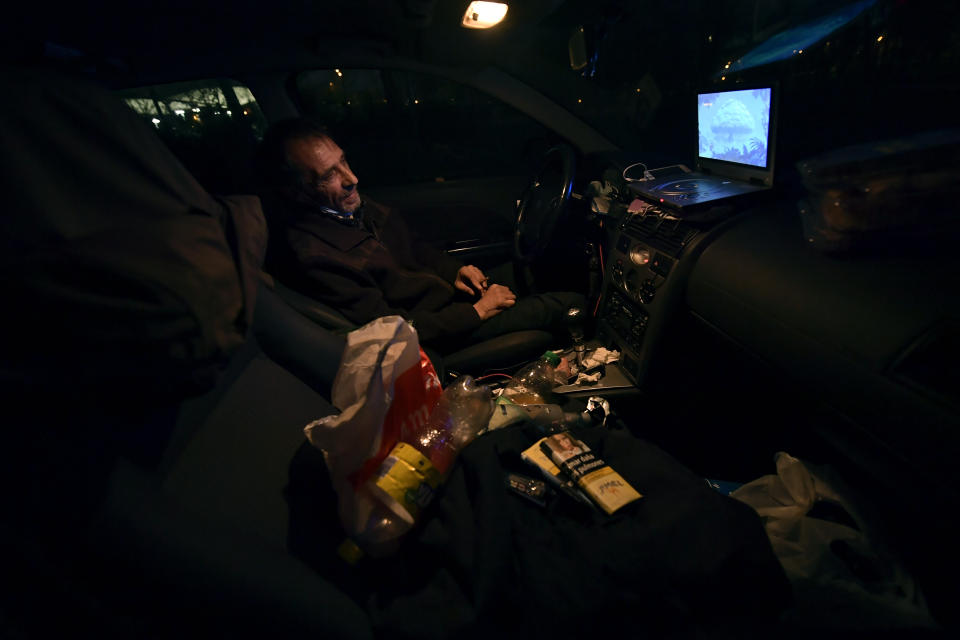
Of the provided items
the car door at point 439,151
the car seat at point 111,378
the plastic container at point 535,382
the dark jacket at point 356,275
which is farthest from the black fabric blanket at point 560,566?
the car door at point 439,151

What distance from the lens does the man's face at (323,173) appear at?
5.71 feet

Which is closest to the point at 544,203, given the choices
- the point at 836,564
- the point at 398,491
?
the point at 398,491

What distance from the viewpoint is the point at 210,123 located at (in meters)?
2.25

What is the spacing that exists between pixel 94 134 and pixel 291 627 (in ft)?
2.51

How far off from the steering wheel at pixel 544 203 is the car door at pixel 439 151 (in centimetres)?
46

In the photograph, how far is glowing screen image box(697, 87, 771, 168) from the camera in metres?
1.45

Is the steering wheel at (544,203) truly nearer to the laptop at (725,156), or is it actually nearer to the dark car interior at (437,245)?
the dark car interior at (437,245)

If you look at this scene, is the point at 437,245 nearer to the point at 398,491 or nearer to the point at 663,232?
the point at 663,232

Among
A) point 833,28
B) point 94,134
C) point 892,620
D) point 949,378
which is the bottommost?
point 892,620

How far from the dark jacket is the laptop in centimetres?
99

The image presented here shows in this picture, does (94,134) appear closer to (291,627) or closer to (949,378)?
(291,627)

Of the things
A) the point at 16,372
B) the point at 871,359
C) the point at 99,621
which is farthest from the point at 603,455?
the point at 16,372

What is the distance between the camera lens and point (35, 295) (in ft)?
1.41

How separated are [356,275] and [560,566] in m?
1.40
